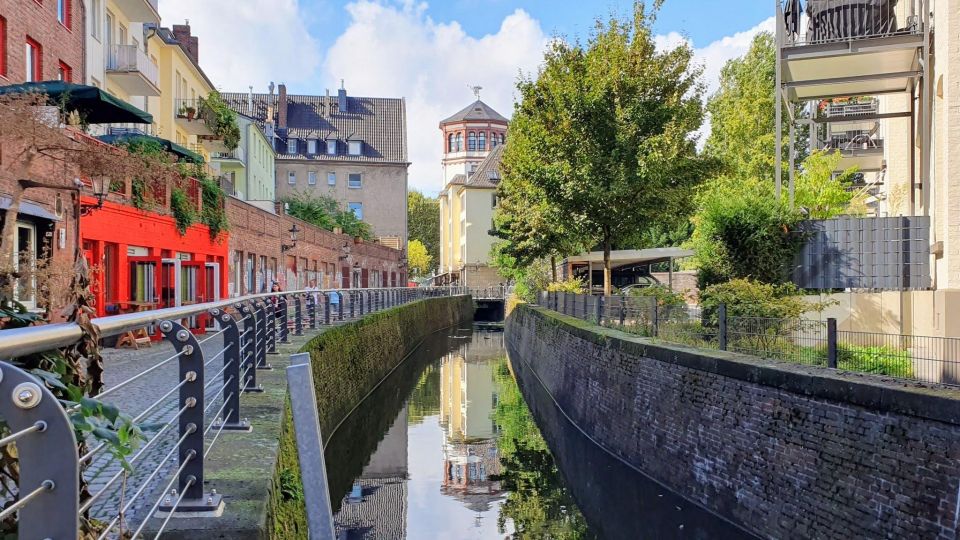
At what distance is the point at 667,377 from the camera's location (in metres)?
12.3

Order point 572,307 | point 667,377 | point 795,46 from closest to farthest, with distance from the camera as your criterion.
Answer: point 667,377, point 795,46, point 572,307

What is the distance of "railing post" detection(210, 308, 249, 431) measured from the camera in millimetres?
6168

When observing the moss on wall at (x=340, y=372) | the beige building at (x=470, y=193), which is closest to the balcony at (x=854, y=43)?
the moss on wall at (x=340, y=372)

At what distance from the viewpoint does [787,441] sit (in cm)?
893

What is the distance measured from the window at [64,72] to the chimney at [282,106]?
167 ft

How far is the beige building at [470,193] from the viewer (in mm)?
80788

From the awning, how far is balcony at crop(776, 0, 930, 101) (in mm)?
14741

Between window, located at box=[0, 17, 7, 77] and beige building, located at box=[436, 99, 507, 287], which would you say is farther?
beige building, located at box=[436, 99, 507, 287]

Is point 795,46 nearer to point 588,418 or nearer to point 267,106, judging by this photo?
point 588,418

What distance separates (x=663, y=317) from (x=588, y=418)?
2951mm

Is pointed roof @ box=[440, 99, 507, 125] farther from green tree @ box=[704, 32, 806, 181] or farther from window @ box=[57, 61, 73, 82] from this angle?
window @ box=[57, 61, 73, 82]

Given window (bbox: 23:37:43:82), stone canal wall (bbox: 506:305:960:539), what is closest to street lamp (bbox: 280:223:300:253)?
window (bbox: 23:37:43:82)

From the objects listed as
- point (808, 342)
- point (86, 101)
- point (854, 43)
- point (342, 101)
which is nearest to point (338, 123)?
point (342, 101)

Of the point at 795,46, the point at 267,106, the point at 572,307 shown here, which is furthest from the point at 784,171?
the point at 267,106
